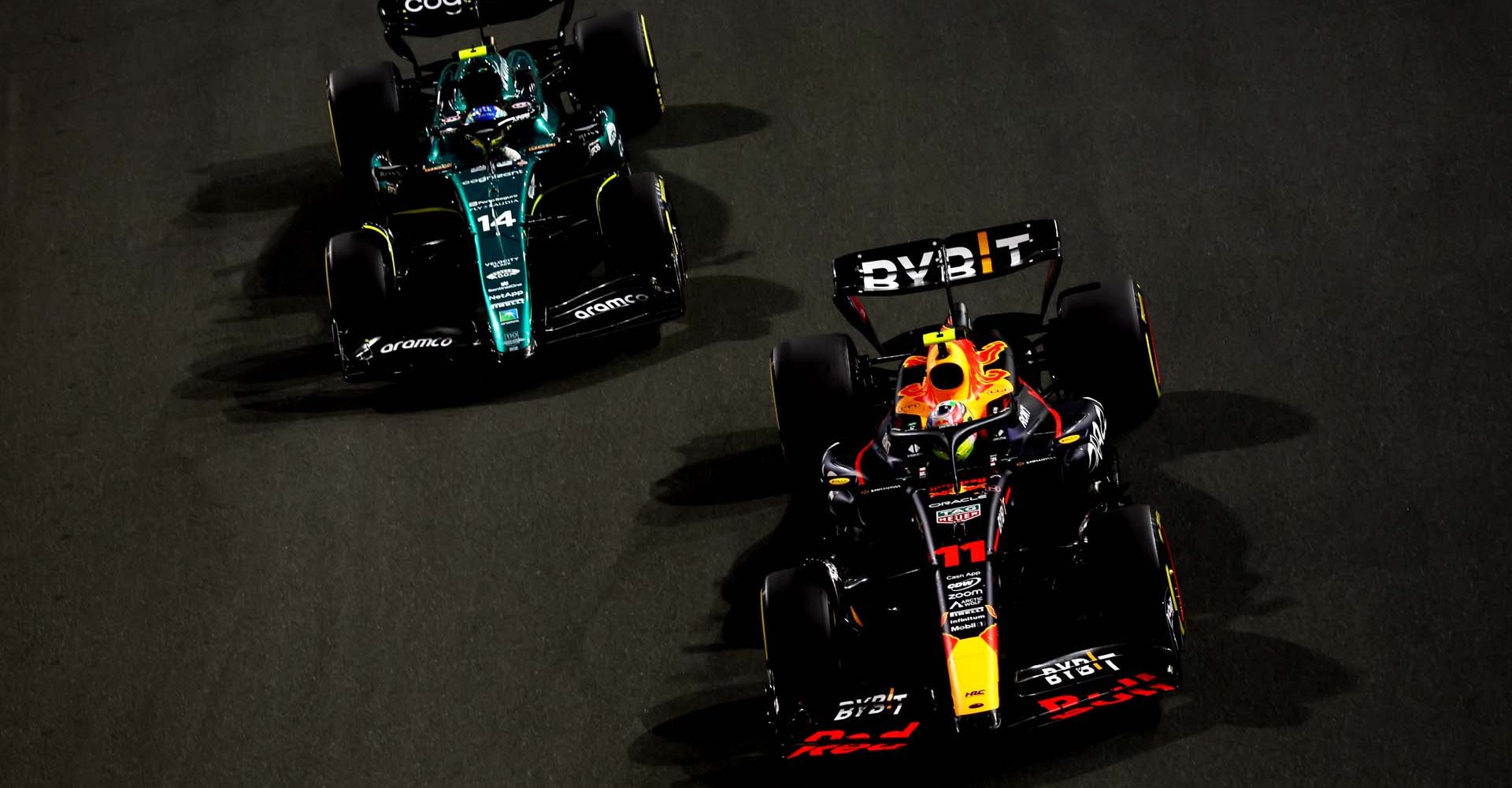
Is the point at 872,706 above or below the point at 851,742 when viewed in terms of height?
above

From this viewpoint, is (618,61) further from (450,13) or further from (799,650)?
(799,650)

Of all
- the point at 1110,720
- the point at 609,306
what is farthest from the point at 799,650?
the point at 609,306

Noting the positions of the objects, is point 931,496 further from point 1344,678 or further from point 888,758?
point 1344,678

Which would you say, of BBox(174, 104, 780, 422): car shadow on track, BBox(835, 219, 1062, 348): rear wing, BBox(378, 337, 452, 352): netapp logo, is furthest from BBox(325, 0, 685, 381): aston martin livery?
BBox(835, 219, 1062, 348): rear wing

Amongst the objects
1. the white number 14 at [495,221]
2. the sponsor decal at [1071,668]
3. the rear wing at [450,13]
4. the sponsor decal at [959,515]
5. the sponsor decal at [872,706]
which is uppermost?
the rear wing at [450,13]

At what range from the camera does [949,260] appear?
338 inches

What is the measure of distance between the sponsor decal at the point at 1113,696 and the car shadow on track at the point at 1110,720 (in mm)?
431

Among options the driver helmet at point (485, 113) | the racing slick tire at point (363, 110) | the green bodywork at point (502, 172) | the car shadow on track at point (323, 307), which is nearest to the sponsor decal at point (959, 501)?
the car shadow on track at point (323, 307)

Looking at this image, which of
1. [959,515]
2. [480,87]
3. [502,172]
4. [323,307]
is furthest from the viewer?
[323,307]

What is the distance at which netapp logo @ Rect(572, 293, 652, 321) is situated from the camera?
9711mm

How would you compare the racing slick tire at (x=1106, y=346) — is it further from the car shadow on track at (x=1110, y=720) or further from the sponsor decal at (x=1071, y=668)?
the sponsor decal at (x=1071, y=668)

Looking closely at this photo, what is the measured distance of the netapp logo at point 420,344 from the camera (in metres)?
9.67

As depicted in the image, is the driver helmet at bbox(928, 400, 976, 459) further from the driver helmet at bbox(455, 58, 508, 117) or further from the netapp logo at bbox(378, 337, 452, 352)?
the driver helmet at bbox(455, 58, 508, 117)

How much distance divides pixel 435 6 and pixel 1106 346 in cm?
480
